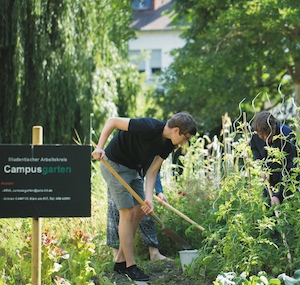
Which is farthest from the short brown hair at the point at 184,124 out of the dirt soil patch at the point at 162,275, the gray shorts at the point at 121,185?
the dirt soil patch at the point at 162,275

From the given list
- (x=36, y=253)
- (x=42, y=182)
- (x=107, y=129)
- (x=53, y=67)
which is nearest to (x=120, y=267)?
(x=107, y=129)

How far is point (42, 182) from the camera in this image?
4.69 meters

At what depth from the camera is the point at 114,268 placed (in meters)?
6.42

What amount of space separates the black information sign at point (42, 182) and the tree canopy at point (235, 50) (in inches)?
350

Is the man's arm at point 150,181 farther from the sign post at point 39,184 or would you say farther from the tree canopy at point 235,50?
the tree canopy at point 235,50

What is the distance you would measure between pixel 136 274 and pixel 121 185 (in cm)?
76

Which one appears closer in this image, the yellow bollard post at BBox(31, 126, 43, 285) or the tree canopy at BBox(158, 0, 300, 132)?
the yellow bollard post at BBox(31, 126, 43, 285)

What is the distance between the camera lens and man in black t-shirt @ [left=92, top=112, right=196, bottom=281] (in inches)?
235

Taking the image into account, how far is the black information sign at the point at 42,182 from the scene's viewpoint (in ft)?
15.3

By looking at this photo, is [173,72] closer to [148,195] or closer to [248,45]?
[248,45]

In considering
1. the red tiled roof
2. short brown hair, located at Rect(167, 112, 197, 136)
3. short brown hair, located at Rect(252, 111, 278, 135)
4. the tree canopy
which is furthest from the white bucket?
the red tiled roof

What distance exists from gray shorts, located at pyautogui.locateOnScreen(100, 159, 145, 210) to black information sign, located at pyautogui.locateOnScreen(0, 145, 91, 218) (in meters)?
1.46

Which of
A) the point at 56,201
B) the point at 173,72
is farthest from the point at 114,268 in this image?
the point at 173,72

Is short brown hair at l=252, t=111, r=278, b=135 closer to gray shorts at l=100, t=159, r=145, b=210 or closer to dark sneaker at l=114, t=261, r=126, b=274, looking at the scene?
gray shorts at l=100, t=159, r=145, b=210
